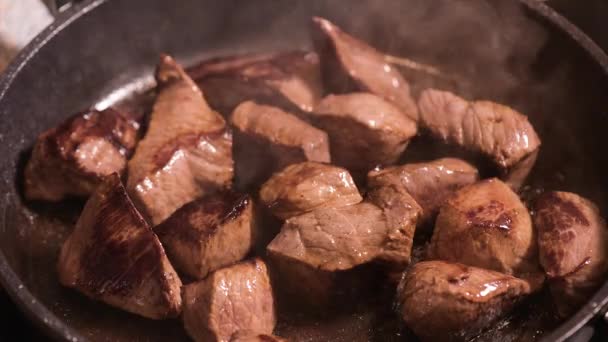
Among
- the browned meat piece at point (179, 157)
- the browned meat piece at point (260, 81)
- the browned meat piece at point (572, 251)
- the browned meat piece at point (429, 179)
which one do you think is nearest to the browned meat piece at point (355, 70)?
the browned meat piece at point (260, 81)

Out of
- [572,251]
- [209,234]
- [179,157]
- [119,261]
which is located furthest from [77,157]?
[572,251]

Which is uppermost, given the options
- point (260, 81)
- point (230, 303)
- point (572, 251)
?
point (260, 81)

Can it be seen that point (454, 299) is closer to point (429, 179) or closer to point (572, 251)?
point (572, 251)

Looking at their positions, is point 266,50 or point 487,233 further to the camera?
point 266,50

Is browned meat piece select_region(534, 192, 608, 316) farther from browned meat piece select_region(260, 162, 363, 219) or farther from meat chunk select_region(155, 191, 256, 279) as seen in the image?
meat chunk select_region(155, 191, 256, 279)

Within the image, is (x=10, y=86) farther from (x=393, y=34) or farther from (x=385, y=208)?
(x=393, y=34)

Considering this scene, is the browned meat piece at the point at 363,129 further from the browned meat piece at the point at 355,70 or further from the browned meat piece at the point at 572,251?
the browned meat piece at the point at 572,251
